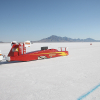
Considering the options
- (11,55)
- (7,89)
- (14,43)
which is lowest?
(7,89)

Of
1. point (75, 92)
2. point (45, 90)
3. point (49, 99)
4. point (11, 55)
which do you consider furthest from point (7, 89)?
point (11, 55)

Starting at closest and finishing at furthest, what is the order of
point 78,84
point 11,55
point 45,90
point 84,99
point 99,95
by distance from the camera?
point 84,99, point 99,95, point 45,90, point 78,84, point 11,55

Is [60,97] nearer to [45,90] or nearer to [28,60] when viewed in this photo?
[45,90]

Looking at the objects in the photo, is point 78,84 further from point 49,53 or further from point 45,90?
point 49,53

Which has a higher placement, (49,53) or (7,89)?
(49,53)

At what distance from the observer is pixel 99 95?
9.59 ft

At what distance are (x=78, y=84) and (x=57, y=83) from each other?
0.79 metres

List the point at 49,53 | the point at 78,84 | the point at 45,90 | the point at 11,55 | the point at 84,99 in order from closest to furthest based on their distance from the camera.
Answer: the point at 84,99 < the point at 45,90 < the point at 78,84 < the point at 11,55 < the point at 49,53

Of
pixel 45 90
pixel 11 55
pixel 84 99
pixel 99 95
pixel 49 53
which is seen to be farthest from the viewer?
pixel 49 53

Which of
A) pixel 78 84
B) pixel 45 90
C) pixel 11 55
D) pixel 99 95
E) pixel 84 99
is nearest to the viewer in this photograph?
pixel 84 99

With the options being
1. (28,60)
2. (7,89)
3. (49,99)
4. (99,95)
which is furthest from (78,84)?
(28,60)

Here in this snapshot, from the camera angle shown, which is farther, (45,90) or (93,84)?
(93,84)

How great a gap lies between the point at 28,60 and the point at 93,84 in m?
5.34

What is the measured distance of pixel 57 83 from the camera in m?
3.76
